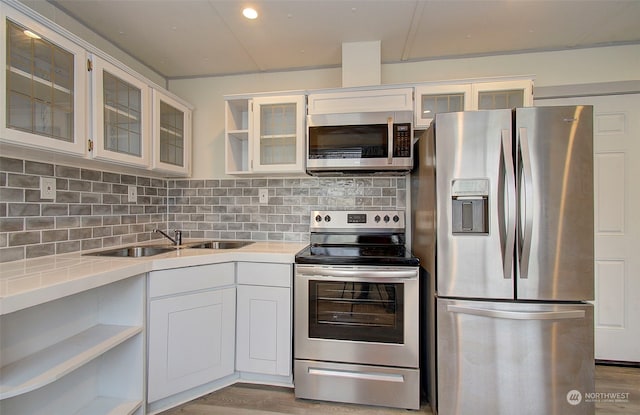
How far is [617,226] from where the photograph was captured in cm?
217

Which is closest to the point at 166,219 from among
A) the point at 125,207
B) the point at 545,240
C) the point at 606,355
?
the point at 125,207

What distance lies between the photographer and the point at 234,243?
245 centimetres

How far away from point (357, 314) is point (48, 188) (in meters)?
2.04

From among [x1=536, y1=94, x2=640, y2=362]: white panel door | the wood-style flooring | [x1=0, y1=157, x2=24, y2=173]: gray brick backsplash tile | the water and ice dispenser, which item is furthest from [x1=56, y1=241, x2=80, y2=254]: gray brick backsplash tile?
[x1=536, y1=94, x2=640, y2=362]: white panel door

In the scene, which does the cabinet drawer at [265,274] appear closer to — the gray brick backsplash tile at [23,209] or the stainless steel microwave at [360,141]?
the stainless steel microwave at [360,141]

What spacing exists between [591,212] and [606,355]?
1642 millimetres

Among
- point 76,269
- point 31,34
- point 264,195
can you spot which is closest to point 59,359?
point 76,269

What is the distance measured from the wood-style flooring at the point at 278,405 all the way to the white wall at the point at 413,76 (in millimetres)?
1802

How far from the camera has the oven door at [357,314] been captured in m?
1.67

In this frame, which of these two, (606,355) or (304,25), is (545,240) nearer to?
(606,355)

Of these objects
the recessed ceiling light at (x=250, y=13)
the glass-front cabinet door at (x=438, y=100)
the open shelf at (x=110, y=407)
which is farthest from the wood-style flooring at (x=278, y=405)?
the recessed ceiling light at (x=250, y=13)

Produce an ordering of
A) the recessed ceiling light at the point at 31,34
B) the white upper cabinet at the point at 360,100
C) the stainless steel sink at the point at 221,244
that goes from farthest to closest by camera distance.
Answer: the stainless steel sink at the point at 221,244, the white upper cabinet at the point at 360,100, the recessed ceiling light at the point at 31,34

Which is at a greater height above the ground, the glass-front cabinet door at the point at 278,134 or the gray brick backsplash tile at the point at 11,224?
the glass-front cabinet door at the point at 278,134

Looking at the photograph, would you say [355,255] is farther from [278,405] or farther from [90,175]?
[90,175]
